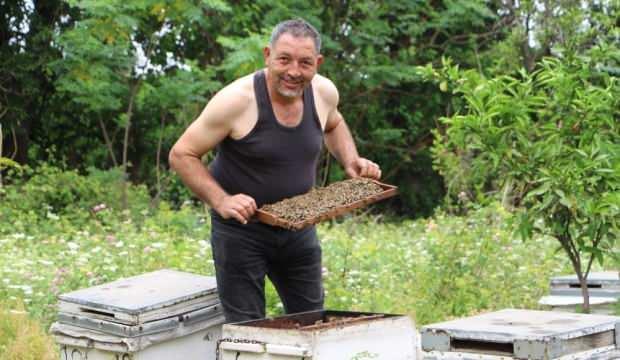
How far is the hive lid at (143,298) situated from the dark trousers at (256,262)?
182 millimetres

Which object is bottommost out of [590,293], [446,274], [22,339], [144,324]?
[22,339]

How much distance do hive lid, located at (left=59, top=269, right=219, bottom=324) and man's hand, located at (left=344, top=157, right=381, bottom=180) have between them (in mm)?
849

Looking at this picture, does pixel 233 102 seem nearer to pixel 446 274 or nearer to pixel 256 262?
pixel 256 262

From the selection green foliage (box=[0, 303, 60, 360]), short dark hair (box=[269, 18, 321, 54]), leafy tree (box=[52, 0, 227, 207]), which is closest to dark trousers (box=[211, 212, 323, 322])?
short dark hair (box=[269, 18, 321, 54])

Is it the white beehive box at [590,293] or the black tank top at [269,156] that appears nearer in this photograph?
the black tank top at [269,156]

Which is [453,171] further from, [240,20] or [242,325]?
→ [242,325]

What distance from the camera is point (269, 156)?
4.64 metres

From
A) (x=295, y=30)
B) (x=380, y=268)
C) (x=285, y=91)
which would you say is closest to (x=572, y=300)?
(x=285, y=91)

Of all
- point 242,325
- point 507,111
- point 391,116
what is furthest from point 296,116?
point 391,116

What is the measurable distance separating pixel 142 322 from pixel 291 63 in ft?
4.31

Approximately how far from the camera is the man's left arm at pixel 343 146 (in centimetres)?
492

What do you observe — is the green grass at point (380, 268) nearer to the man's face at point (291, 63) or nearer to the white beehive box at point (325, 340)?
the man's face at point (291, 63)

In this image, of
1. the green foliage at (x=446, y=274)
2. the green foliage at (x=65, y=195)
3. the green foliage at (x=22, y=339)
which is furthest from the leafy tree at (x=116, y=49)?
the green foliage at (x=22, y=339)

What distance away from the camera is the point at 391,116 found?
19.0 metres
